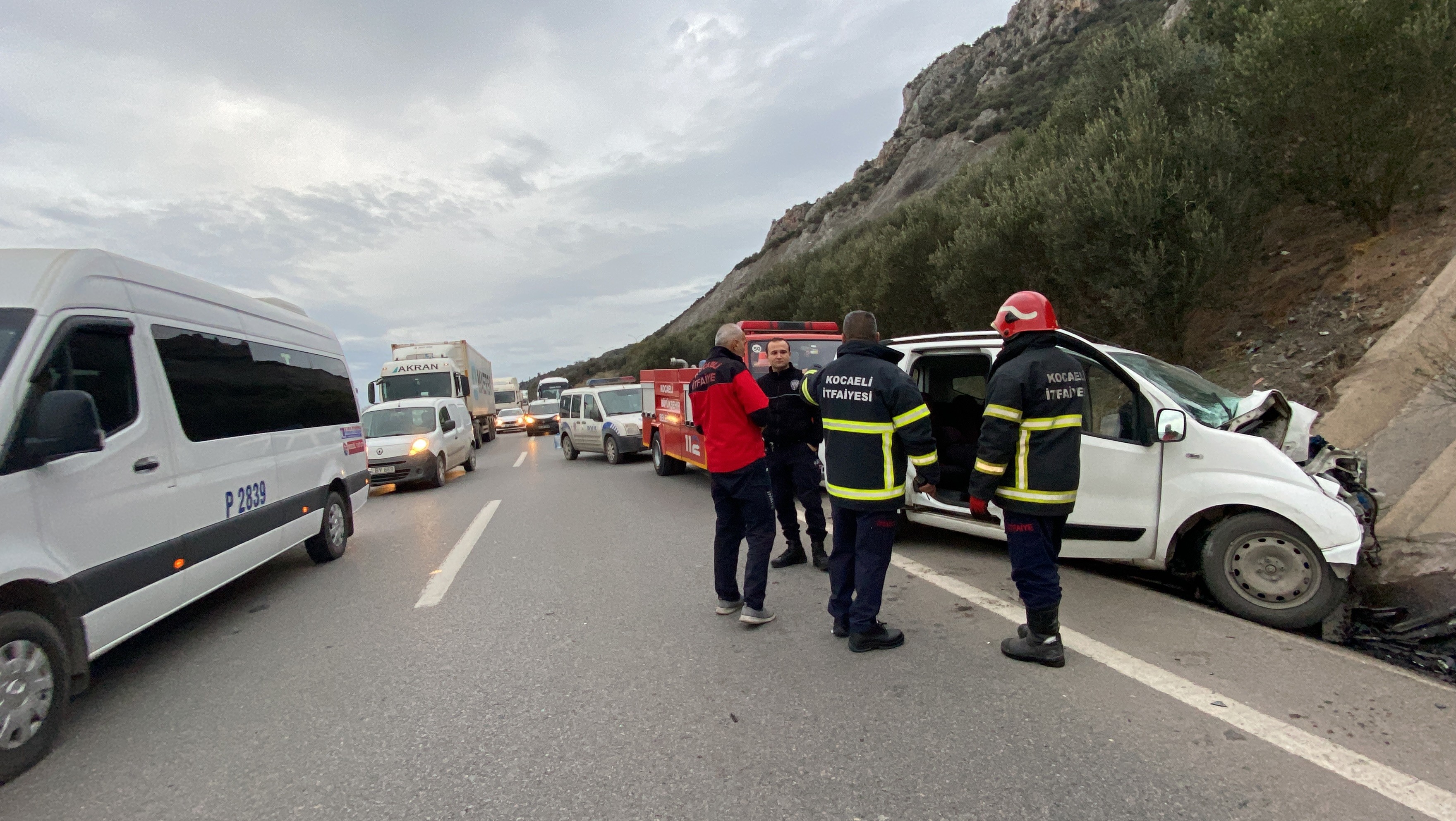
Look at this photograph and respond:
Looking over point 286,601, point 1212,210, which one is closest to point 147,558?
point 286,601

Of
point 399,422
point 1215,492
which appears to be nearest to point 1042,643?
point 1215,492

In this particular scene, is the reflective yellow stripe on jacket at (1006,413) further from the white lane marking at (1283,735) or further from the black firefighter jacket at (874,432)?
the white lane marking at (1283,735)

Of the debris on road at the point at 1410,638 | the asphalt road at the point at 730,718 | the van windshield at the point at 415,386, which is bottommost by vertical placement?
the debris on road at the point at 1410,638

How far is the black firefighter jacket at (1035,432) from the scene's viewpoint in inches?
142

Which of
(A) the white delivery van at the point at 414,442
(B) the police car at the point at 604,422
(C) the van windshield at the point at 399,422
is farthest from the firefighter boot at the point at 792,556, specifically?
(C) the van windshield at the point at 399,422

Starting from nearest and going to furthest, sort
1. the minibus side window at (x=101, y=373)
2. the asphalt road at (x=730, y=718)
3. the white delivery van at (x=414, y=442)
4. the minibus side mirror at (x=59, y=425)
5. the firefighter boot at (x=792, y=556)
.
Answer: the asphalt road at (x=730, y=718)
the minibus side mirror at (x=59, y=425)
the minibus side window at (x=101, y=373)
the firefighter boot at (x=792, y=556)
the white delivery van at (x=414, y=442)

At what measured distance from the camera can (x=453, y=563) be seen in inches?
262

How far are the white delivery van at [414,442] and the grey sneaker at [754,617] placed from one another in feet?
29.3

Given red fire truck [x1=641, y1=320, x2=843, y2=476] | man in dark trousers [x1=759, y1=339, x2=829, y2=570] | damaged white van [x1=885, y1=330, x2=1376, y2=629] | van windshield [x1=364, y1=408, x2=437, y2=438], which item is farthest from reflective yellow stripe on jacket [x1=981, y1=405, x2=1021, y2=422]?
van windshield [x1=364, y1=408, x2=437, y2=438]

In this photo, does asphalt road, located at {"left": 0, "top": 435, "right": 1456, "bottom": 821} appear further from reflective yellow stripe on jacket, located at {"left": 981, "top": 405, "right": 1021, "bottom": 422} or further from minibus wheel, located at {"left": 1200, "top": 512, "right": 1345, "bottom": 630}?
reflective yellow stripe on jacket, located at {"left": 981, "top": 405, "right": 1021, "bottom": 422}

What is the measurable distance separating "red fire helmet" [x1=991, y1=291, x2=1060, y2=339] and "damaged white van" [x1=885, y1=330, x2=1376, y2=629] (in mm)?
659

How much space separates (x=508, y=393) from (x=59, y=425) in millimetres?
46551

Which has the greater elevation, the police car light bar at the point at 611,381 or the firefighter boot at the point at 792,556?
the police car light bar at the point at 611,381

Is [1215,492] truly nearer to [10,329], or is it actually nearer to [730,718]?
[730,718]
